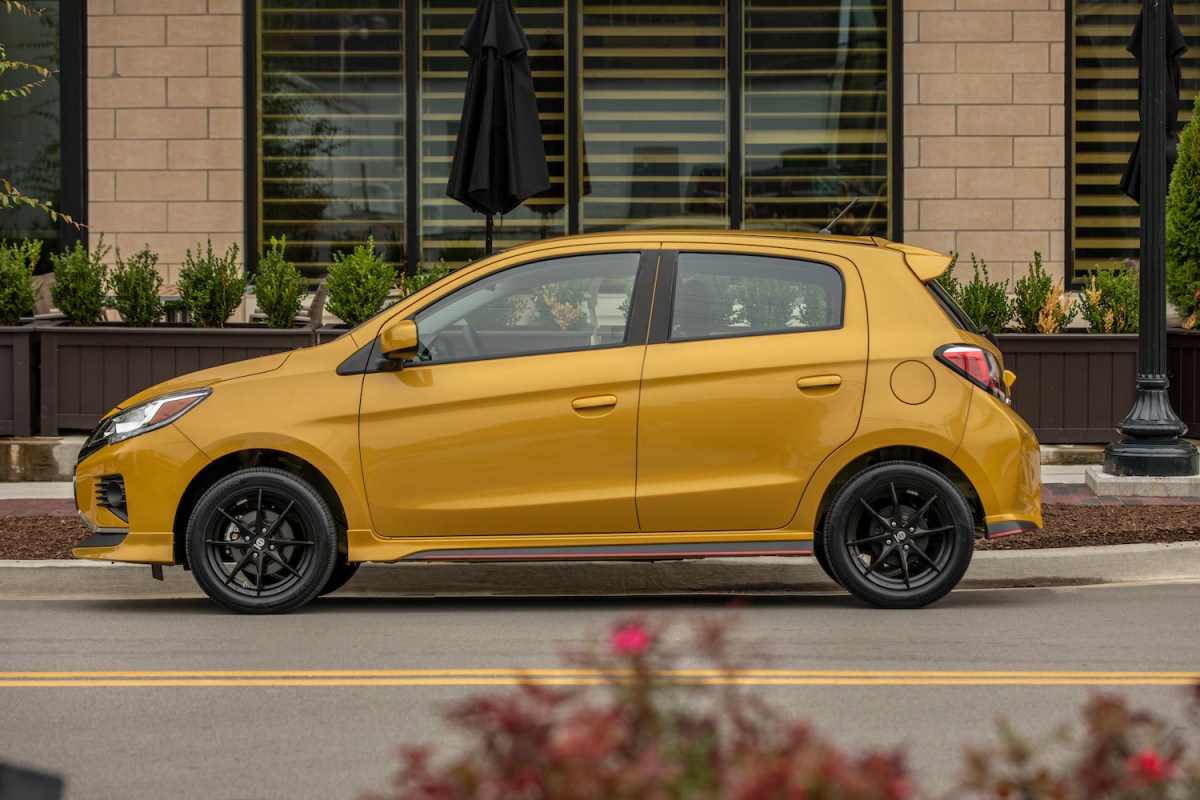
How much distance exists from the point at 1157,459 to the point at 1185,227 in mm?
3102

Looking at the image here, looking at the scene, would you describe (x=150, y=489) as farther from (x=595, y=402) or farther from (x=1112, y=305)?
(x=1112, y=305)

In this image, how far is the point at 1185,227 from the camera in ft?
44.8

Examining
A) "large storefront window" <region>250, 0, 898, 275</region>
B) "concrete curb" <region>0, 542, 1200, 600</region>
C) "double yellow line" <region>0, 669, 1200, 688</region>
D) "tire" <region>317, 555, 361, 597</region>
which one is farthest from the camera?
"large storefront window" <region>250, 0, 898, 275</region>

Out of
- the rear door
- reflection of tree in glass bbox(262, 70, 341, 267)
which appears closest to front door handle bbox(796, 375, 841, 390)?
the rear door

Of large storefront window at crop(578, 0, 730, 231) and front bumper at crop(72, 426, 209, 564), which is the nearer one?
front bumper at crop(72, 426, 209, 564)

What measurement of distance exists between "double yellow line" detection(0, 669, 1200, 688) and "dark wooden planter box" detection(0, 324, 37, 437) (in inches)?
245

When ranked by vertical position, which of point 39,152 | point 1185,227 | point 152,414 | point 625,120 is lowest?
point 152,414

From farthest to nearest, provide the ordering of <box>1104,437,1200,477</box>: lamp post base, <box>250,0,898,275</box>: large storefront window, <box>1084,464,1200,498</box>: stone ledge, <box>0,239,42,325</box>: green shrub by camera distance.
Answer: <box>250,0,898,275</box>: large storefront window → <box>0,239,42,325</box>: green shrub → <box>1104,437,1200,477</box>: lamp post base → <box>1084,464,1200,498</box>: stone ledge

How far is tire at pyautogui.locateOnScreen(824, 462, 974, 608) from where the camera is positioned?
7812 mm

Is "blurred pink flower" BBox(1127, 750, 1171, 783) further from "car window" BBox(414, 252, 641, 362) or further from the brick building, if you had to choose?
the brick building

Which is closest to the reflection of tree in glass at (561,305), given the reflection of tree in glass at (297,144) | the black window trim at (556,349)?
the black window trim at (556,349)

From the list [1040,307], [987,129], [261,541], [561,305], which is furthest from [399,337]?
[987,129]

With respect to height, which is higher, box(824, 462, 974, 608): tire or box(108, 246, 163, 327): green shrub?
box(108, 246, 163, 327): green shrub

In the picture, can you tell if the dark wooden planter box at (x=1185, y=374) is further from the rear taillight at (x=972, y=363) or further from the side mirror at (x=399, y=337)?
the side mirror at (x=399, y=337)
